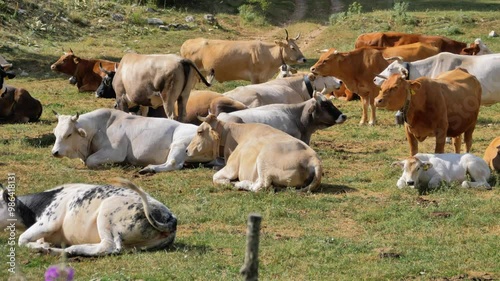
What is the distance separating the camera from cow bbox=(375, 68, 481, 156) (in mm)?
13367

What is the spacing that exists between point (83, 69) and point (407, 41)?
7342mm

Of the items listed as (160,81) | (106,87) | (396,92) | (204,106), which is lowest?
(106,87)

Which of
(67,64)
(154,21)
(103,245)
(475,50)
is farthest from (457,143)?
(154,21)

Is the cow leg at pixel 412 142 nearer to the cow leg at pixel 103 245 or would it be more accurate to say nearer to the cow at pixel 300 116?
the cow at pixel 300 116

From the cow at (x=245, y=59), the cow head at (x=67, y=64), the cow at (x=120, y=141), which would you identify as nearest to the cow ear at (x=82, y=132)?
the cow at (x=120, y=141)

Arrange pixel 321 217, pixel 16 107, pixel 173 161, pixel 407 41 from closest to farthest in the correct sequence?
pixel 321 217
pixel 173 161
pixel 16 107
pixel 407 41

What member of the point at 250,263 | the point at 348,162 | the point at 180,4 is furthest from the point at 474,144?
the point at 180,4

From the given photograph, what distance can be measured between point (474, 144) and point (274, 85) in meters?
3.49

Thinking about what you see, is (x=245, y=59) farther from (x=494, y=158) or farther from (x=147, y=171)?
(x=494, y=158)

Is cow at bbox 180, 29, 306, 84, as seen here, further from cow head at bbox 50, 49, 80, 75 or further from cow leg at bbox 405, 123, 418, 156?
cow leg at bbox 405, 123, 418, 156

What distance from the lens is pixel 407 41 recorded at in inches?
929

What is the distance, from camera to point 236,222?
34.6ft

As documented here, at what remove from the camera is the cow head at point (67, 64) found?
22938 millimetres

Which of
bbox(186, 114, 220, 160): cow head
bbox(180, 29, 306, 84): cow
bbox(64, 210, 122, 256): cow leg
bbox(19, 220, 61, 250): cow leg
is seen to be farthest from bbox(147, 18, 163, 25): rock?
bbox(64, 210, 122, 256): cow leg
